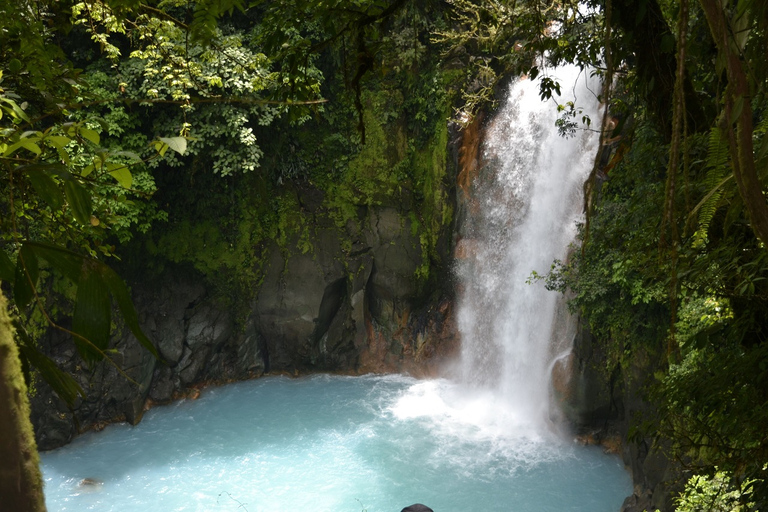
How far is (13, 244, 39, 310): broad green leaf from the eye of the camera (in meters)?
1.00

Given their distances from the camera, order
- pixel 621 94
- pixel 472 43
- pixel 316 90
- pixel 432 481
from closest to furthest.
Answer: pixel 316 90, pixel 621 94, pixel 432 481, pixel 472 43

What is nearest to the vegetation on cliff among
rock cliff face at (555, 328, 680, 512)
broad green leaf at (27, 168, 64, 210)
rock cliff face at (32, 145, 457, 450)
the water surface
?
broad green leaf at (27, 168, 64, 210)

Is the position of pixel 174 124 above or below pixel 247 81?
below

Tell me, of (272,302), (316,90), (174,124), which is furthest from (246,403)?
(316,90)

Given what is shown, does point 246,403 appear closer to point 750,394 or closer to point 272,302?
point 272,302

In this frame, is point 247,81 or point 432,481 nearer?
point 432,481

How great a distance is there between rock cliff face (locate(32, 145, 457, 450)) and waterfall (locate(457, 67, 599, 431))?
67cm

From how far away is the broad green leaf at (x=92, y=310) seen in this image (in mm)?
979

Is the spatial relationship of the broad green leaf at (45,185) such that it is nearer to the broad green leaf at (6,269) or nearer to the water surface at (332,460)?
the broad green leaf at (6,269)

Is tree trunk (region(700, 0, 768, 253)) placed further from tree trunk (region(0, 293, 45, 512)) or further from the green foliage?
the green foliage

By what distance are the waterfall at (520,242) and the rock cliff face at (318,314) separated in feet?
2.20

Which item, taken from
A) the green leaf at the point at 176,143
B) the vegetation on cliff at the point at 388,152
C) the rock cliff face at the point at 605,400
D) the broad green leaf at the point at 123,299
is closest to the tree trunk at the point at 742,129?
the vegetation on cliff at the point at 388,152

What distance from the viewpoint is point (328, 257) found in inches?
414

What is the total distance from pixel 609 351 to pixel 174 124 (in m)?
6.89
